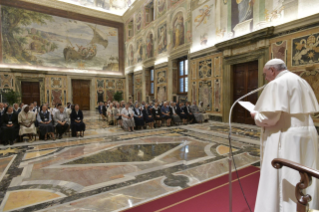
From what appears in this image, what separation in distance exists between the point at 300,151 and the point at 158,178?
223cm

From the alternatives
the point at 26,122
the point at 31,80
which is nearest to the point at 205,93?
the point at 26,122

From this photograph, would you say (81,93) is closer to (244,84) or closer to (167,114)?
(167,114)

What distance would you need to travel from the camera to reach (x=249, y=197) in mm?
2533

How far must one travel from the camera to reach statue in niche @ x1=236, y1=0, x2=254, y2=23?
812 centimetres

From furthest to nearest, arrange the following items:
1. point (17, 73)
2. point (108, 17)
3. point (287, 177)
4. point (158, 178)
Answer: point (108, 17)
point (17, 73)
point (158, 178)
point (287, 177)

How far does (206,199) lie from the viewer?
2512 millimetres

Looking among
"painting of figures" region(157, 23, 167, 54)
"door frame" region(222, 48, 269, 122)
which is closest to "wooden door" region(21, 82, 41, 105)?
"painting of figures" region(157, 23, 167, 54)

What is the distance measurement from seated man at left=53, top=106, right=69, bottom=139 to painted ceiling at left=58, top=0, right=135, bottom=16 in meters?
16.1

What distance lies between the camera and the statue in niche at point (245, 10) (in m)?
8.12

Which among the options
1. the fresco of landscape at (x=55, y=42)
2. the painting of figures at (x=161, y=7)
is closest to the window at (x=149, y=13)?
the painting of figures at (x=161, y=7)

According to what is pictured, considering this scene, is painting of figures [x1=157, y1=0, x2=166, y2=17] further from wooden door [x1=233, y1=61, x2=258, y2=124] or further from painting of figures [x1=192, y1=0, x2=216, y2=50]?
wooden door [x1=233, y1=61, x2=258, y2=124]

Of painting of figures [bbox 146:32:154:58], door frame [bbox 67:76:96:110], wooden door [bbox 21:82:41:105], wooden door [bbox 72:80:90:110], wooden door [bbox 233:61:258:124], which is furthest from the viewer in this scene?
wooden door [bbox 72:80:90:110]

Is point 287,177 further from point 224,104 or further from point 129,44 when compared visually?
point 129,44

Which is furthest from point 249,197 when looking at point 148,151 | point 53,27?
point 53,27
